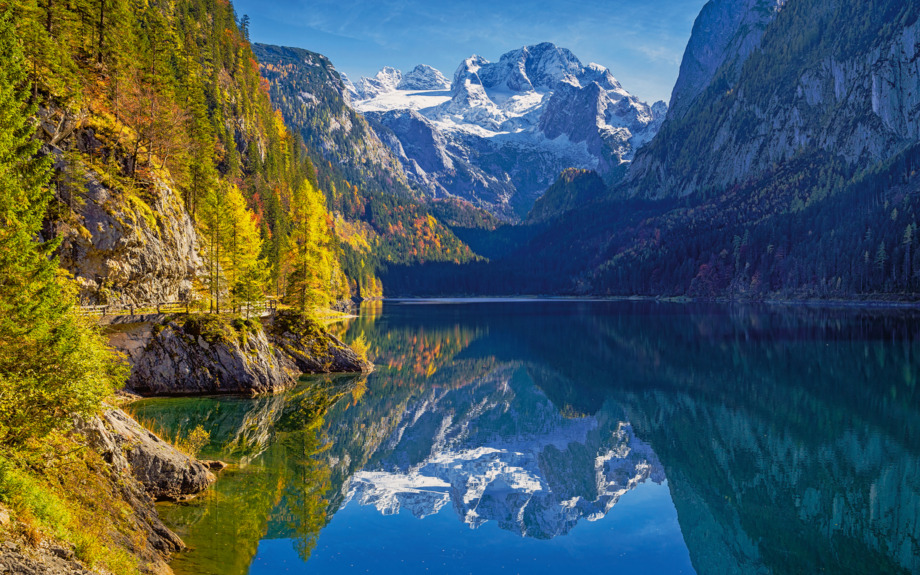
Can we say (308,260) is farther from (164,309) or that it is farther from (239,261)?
(164,309)

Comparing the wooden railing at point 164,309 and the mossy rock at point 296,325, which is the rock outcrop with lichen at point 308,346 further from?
the wooden railing at point 164,309

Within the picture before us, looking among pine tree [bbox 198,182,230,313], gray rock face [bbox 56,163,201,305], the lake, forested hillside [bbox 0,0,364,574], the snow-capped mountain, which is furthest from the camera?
pine tree [bbox 198,182,230,313]

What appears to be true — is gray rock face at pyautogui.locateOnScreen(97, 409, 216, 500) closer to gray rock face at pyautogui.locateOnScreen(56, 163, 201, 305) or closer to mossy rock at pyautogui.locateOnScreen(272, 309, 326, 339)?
gray rock face at pyautogui.locateOnScreen(56, 163, 201, 305)

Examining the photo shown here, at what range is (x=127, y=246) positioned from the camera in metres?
44.2

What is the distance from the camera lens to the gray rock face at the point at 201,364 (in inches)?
1663

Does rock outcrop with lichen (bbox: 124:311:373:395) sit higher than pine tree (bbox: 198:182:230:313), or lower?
lower

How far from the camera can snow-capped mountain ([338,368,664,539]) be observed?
25594mm

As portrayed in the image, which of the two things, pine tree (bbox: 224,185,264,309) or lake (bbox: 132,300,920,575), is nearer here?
lake (bbox: 132,300,920,575)

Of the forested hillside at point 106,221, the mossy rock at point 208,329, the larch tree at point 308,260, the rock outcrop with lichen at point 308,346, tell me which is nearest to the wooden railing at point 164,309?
the forested hillside at point 106,221

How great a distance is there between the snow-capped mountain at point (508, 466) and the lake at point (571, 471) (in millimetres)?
160

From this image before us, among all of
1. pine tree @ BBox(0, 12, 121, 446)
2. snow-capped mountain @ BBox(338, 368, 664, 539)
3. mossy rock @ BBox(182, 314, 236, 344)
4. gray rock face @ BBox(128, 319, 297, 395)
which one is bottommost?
snow-capped mountain @ BBox(338, 368, 664, 539)

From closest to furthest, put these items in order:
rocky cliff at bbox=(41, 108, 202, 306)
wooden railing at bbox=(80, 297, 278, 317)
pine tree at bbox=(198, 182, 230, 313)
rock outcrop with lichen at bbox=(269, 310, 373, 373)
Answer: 1. rocky cliff at bbox=(41, 108, 202, 306)
2. wooden railing at bbox=(80, 297, 278, 317)
3. pine tree at bbox=(198, 182, 230, 313)
4. rock outcrop with lichen at bbox=(269, 310, 373, 373)

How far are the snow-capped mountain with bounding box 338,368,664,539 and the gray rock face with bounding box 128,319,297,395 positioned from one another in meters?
12.9

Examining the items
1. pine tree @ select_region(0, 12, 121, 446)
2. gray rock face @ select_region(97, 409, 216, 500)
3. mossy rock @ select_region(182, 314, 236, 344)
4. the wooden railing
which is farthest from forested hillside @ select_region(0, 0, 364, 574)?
mossy rock @ select_region(182, 314, 236, 344)
